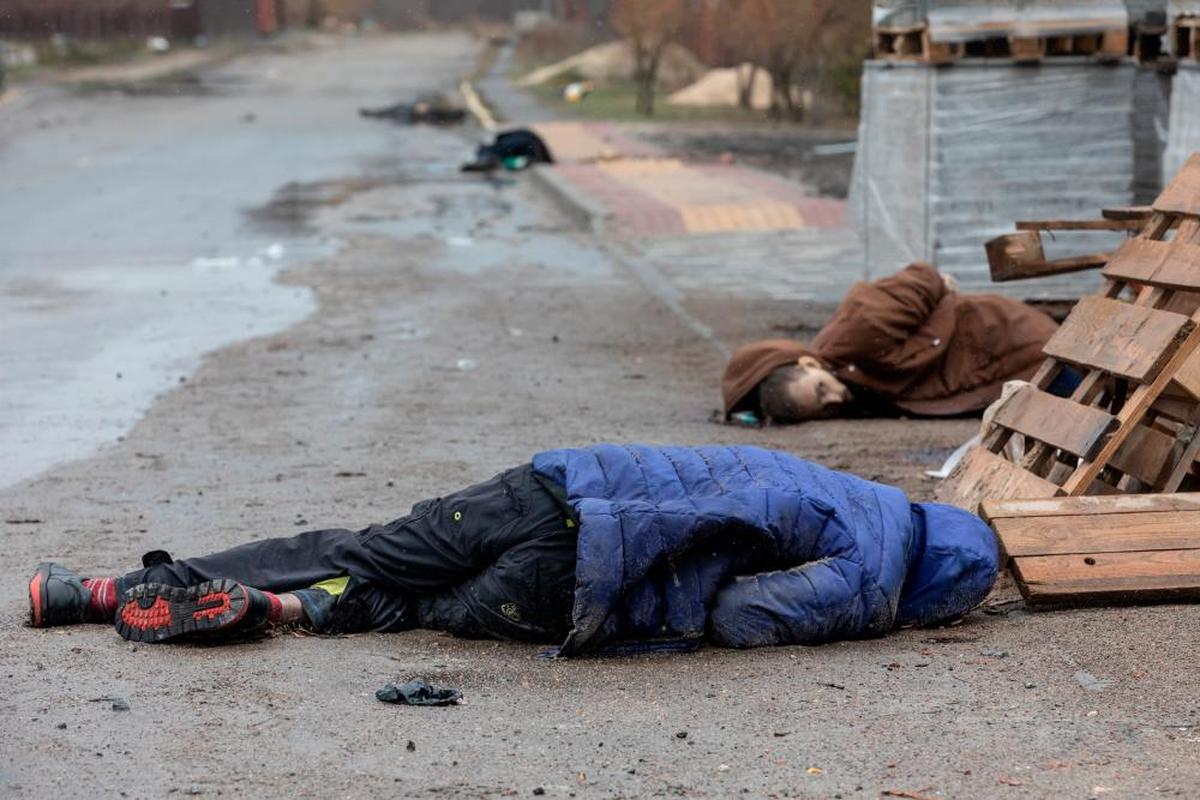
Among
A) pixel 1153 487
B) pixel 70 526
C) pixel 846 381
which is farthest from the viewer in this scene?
pixel 846 381

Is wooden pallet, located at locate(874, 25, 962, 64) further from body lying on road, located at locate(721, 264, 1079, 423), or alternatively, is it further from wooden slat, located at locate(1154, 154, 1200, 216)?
wooden slat, located at locate(1154, 154, 1200, 216)

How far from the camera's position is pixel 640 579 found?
4473 millimetres

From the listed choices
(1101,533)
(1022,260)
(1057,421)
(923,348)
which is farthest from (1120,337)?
(923,348)

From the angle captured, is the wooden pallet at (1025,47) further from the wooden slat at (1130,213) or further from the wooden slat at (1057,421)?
the wooden slat at (1057,421)

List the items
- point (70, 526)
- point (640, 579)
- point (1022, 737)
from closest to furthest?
point (1022, 737), point (640, 579), point (70, 526)

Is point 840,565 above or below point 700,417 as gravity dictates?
above

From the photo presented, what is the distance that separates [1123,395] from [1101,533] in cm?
90

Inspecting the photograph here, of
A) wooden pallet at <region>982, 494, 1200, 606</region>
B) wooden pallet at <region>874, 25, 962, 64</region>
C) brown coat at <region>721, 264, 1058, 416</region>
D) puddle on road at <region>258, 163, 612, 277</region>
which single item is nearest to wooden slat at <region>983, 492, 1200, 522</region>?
wooden pallet at <region>982, 494, 1200, 606</region>

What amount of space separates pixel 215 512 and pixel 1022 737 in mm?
3362

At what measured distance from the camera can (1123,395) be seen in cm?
592

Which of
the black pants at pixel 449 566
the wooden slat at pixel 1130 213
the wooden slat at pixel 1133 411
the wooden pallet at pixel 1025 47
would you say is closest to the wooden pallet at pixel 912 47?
the wooden pallet at pixel 1025 47

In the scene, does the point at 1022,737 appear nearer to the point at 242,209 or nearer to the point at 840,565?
the point at 840,565

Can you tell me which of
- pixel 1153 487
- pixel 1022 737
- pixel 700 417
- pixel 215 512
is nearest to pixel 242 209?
pixel 700 417

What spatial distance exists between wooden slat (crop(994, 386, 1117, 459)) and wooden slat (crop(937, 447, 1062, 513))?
5.1 inches
